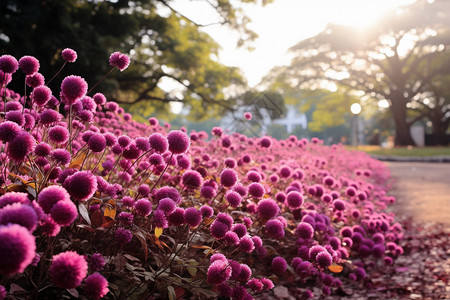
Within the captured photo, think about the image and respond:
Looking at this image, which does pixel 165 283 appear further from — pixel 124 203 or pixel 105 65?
pixel 105 65

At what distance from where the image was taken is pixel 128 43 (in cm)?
1048

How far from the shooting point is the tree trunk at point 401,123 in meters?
28.3

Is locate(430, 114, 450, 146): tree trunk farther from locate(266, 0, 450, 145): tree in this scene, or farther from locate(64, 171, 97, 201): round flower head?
locate(64, 171, 97, 201): round flower head

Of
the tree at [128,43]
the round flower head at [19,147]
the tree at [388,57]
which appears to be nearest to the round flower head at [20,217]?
the round flower head at [19,147]

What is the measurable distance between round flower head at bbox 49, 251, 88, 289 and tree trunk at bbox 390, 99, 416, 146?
3110 centimetres

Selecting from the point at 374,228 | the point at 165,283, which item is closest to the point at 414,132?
the point at 374,228

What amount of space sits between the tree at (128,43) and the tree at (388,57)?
12798 mm

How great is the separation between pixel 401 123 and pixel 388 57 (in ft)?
18.2

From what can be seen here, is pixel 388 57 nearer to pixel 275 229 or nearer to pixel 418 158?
pixel 418 158

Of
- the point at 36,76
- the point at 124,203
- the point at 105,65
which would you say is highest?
the point at 105,65

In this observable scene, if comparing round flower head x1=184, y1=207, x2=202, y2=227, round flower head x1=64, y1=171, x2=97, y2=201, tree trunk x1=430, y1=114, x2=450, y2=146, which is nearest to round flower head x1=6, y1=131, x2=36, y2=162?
round flower head x1=64, y1=171, x2=97, y2=201

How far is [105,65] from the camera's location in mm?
8531

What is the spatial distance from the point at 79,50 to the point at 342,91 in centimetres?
3018

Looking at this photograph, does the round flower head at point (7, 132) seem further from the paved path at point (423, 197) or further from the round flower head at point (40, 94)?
the paved path at point (423, 197)
